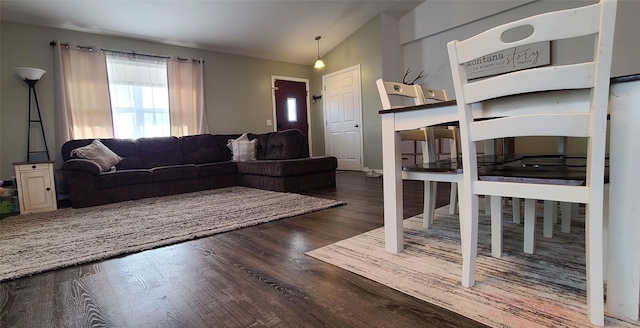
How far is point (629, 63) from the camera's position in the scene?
132 inches

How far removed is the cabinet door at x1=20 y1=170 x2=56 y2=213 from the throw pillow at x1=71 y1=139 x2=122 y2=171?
385 mm

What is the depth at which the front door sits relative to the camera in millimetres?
6289

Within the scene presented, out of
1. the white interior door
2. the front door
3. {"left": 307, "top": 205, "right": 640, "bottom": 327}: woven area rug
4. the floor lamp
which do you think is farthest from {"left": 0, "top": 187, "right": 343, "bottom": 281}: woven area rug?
the front door

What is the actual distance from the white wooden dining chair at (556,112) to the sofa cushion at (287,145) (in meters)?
3.28

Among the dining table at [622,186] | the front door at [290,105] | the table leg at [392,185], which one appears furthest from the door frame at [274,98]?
the dining table at [622,186]

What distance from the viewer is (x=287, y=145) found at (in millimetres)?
4332

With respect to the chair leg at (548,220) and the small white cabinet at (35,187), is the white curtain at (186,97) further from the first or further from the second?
the chair leg at (548,220)

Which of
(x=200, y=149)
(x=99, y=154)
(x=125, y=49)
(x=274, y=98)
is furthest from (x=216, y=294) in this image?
(x=274, y=98)

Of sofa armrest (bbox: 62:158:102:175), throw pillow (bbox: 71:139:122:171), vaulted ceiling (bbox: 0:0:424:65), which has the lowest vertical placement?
sofa armrest (bbox: 62:158:102:175)

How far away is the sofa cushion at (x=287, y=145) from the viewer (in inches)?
170

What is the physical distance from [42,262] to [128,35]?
394 centimetres

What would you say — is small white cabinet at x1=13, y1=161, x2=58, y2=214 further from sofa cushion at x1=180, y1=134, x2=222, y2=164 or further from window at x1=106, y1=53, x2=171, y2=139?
sofa cushion at x1=180, y1=134, x2=222, y2=164

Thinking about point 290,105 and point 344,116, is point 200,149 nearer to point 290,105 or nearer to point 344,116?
point 290,105

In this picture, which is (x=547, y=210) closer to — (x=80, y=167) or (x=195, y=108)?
(x=80, y=167)
